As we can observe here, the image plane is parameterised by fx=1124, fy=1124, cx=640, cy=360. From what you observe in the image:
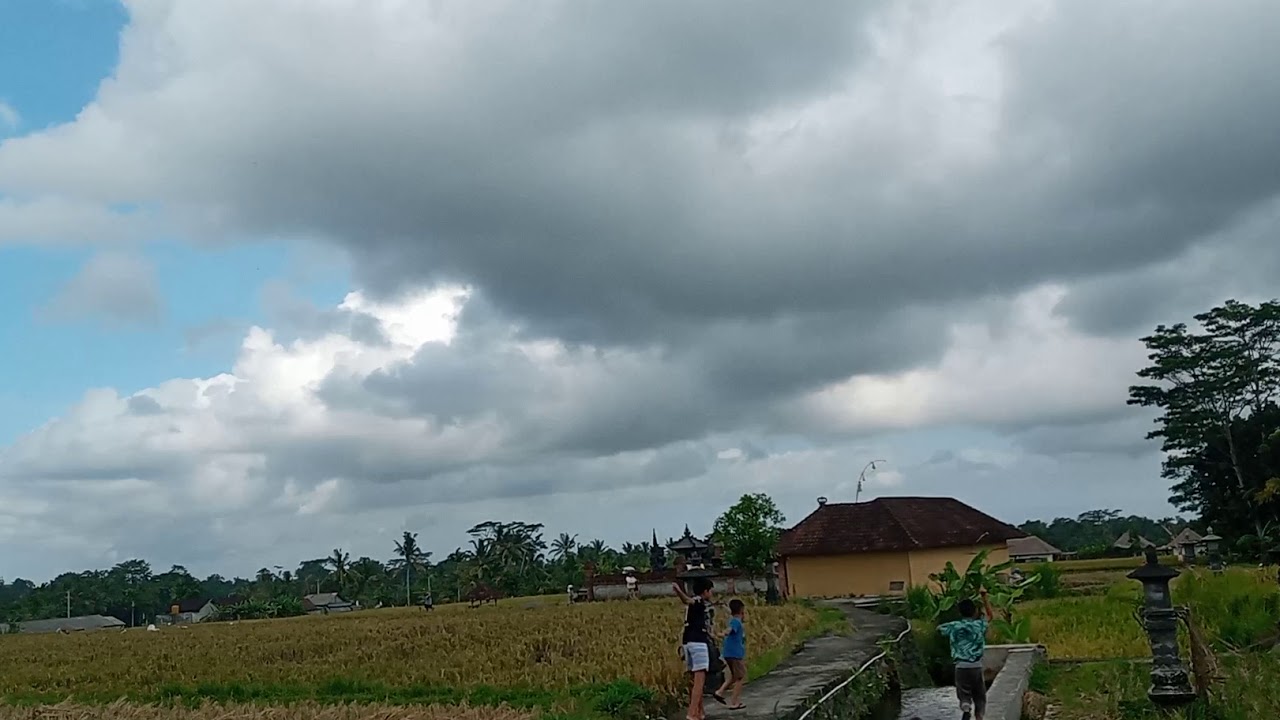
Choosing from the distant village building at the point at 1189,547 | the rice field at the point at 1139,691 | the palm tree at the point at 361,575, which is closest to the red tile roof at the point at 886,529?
the distant village building at the point at 1189,547

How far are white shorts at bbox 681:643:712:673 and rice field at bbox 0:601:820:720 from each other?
1.79 m

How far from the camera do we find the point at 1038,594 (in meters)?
29.8

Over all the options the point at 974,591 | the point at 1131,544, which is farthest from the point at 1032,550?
the point at 974,591

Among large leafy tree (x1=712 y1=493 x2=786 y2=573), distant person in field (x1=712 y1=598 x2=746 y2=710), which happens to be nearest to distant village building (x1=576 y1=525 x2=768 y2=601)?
large leafy tree (x1=712 y1=493 x2=786 y2=573)

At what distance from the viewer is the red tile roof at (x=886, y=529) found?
35.6 meters

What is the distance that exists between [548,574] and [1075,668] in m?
56.8

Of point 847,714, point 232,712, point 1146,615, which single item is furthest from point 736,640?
point 232,712

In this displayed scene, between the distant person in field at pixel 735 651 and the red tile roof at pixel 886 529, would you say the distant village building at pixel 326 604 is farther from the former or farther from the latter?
the distant person in field at pixel 735 651

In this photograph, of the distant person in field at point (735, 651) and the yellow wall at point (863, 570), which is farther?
the yellow wall at point (863, 570)

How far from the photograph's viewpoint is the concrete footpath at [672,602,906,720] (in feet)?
38.5

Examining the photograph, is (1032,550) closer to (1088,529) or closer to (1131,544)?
(1131,544)

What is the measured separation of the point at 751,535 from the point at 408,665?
17669mm

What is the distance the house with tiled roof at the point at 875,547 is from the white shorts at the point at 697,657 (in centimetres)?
2502

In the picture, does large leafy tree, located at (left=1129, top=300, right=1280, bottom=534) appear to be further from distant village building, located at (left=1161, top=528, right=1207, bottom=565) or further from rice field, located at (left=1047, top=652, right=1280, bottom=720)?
rice field, located at (left=1047, top=652, right=1280, bottom=720)
